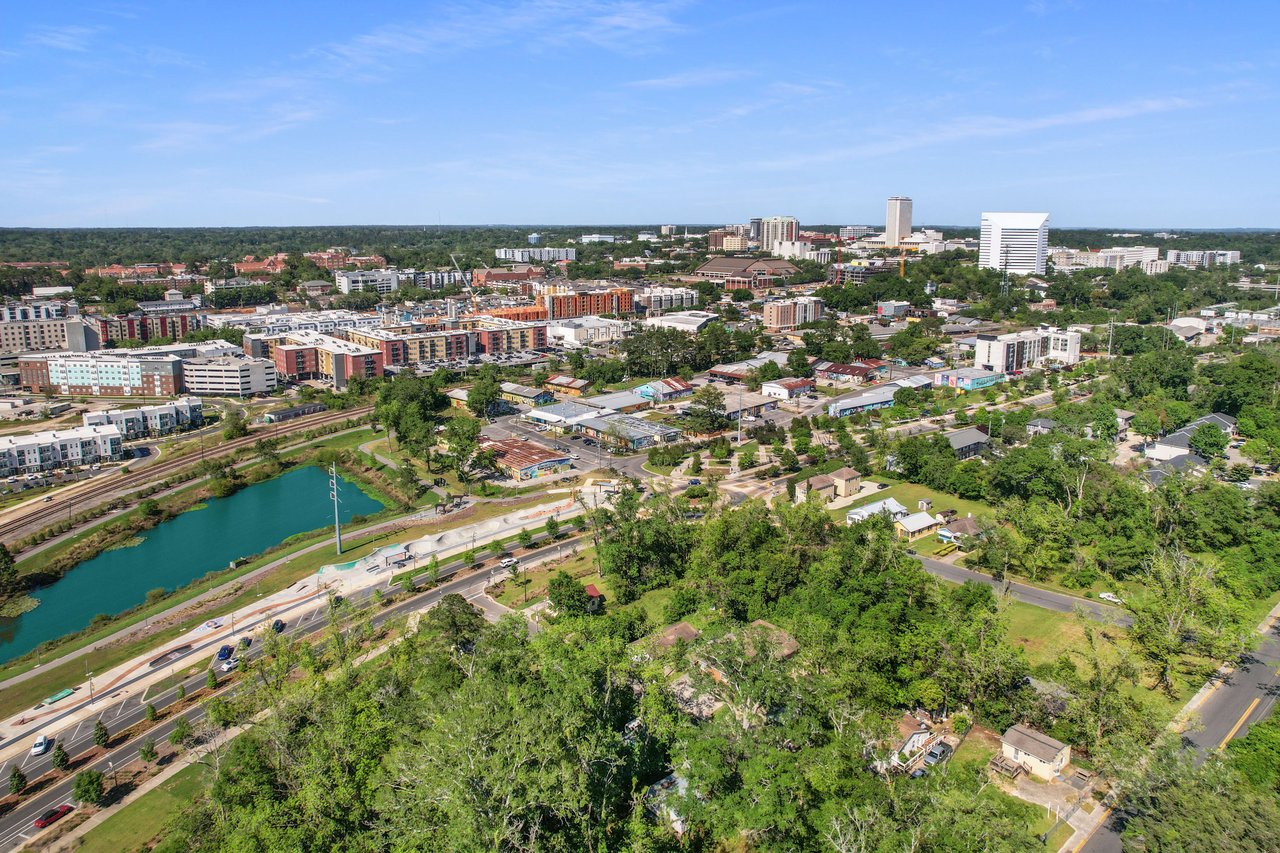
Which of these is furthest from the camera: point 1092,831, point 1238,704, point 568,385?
point 568,385

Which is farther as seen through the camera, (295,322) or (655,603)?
(295,322)

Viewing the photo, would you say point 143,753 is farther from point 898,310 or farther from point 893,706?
point 898,310

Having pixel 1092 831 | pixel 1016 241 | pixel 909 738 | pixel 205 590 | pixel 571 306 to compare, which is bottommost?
pixel 205 590

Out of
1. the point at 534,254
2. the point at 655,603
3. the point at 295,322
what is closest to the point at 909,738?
the point at 655,603

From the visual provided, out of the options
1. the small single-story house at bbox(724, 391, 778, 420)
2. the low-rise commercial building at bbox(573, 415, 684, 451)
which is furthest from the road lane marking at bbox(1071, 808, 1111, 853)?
the small single-story house at bbox(724, 391, 778, 420)

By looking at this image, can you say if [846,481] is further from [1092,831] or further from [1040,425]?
[1092,831]
